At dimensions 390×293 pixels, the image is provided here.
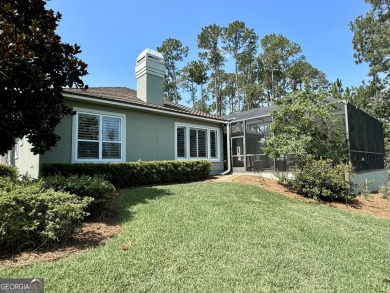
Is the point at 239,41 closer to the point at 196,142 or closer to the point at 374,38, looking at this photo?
the point at 374,38

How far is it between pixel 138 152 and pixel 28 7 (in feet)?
20.9

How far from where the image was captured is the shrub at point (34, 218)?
3609mm

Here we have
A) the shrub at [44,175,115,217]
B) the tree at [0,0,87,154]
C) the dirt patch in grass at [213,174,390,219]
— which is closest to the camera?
the tree at [0,0,87,154]

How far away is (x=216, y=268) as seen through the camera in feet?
10.8

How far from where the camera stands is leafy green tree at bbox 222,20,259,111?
29.9 meters

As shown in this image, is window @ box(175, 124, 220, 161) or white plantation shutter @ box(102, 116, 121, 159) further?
window @ box(175, 124, 220, 161)

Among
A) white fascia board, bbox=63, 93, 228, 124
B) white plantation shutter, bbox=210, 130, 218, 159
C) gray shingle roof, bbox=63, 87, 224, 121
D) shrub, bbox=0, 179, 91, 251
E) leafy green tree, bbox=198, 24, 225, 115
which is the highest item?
leafy green tree, bbox=198, 24, 225, 115

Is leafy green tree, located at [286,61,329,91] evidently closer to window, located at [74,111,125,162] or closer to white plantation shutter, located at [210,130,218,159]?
white plantation shutter, located at [210,130,218,159]

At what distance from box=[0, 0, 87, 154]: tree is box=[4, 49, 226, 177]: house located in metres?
2.86

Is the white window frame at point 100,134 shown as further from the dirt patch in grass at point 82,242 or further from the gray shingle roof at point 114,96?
the dirt patch in grass at point 82,242

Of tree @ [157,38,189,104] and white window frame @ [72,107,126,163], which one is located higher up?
tree @ [157,38,189,104]

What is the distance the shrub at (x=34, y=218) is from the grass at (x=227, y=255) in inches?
25.3

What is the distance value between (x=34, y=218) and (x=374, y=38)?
33.6 meters

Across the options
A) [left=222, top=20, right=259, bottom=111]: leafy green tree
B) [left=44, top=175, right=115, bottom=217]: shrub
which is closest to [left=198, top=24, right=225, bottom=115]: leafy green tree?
[left=222, top=20, right=259, bottom=111]: leafy green tree
